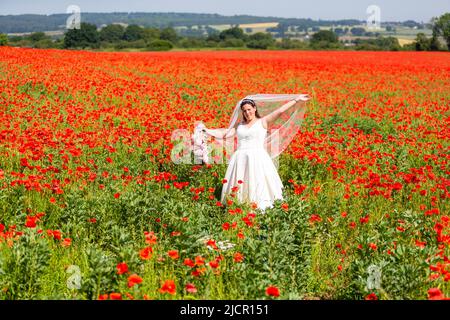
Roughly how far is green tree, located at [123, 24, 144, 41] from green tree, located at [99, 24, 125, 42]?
2.19 ft

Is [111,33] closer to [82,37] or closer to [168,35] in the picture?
[168,35]

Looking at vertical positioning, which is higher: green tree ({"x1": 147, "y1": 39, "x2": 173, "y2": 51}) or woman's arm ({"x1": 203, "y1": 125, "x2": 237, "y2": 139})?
green tree ({"x1": 147, "y1": 39, "x2": 173, "y2": 51})

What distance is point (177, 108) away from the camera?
1302cm

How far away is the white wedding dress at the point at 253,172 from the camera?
7035mm

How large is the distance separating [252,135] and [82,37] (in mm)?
54034

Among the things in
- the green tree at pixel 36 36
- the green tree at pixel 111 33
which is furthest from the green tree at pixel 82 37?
the green tree at pixel 36 36

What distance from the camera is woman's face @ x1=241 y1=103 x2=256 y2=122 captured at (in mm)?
7156

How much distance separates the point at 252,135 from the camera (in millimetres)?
7176

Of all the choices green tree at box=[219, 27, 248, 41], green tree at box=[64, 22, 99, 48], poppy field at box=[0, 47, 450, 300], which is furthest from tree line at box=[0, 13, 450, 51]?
poppy field at box=[0, 47, 450, 300]

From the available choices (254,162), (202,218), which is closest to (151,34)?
(254,162)

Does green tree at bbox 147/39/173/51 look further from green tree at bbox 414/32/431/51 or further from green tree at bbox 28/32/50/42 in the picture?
green tree at bbox 414/32/431/51

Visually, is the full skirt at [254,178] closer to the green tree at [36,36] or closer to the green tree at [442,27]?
the green tree at [36,36]

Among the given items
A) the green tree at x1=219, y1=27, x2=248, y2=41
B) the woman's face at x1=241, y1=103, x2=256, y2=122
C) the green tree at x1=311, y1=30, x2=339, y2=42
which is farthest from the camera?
the green tree at x1=311, y1=30, x2=339, y2=42
